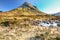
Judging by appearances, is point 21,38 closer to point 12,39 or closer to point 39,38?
point 12,39

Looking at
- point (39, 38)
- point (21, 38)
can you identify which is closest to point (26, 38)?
point (21, 38)

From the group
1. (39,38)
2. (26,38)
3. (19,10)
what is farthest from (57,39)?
(19,10)

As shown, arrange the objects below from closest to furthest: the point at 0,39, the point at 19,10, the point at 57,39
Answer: the point at 57,39 → the point at 0,39 → the point at 19,10

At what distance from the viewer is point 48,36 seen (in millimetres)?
14742

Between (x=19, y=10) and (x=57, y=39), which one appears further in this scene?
(x=19, y=10)

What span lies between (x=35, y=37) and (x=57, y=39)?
227 centimetres

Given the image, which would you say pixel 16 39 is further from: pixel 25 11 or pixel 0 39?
pixel 25 11

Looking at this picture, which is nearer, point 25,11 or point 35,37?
point 35,37

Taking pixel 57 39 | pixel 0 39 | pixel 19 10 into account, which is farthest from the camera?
pixel 19 10

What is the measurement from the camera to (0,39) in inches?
587

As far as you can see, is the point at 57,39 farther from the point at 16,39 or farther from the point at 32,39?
the point at 16,39

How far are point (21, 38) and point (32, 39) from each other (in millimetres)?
1294

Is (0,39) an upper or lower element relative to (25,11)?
lower

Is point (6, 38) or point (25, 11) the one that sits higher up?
point (25, 11)
